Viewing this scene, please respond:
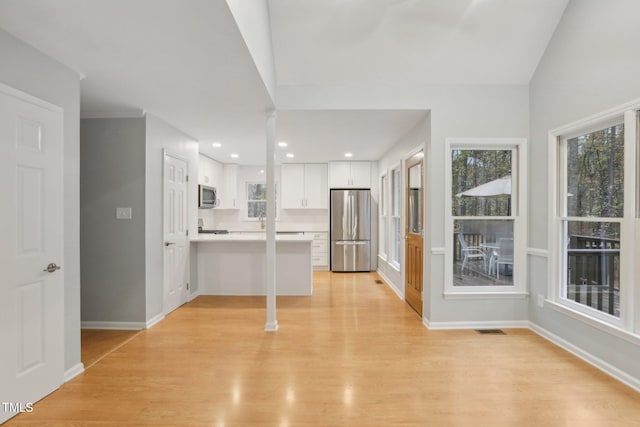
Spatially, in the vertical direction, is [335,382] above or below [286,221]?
below

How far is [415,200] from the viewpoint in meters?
4.39

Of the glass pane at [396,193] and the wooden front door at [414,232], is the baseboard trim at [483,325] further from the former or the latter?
the glass pane at [396,193]

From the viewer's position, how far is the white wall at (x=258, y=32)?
6.91ft

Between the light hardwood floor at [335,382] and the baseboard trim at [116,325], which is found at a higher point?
the baseboard trim at [116,325]

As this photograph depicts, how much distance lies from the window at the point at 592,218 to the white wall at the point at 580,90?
16 centimetres

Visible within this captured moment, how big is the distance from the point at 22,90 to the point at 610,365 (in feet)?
15.0

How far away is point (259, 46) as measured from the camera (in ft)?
8.85

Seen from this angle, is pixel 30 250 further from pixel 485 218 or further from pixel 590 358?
pixel 590 358

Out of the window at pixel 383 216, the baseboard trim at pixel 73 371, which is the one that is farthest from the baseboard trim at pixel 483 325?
the baseboard trim at pixel 73 371

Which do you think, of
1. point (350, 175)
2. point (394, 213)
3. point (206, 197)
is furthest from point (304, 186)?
point (394, 213)

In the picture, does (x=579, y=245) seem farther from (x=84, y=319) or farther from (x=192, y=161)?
(x=84, y=319)

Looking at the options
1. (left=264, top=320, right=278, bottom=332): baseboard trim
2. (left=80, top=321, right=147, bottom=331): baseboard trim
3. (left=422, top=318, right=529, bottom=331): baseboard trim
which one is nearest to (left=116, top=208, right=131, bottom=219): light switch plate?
(left=80, top=321, right=147, bottom=331): baseboard trim

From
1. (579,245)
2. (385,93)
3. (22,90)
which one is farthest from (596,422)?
(22,90)

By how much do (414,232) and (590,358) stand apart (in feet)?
7.12
